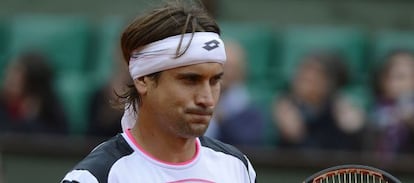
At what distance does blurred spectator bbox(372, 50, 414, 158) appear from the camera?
29.2 ft

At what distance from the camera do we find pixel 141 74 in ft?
16.4

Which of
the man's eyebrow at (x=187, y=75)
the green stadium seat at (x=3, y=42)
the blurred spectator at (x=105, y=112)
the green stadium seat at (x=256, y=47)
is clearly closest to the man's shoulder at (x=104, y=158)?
the man's eyebrow at (x=187, y=75)

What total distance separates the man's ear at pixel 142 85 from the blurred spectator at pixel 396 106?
4.13 meters

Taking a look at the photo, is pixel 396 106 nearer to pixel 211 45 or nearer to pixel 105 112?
pixel 105 112

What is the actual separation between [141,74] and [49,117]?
4362mm

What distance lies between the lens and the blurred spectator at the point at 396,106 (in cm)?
891

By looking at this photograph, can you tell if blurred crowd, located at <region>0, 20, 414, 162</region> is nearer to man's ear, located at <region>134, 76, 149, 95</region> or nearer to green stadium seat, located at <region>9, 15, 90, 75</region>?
green stadium seat, located at <region>9, 15, 90, 75</region>

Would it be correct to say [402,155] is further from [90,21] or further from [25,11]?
[25,11]

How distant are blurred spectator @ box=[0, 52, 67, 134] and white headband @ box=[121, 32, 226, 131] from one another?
429 centimetres

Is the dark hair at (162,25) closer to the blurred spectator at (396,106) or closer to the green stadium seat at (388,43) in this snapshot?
the blurred spectator at (396,106)

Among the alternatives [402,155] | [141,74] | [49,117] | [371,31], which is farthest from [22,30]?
[141,74]

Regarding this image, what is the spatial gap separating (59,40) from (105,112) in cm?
155

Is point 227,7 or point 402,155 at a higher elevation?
point 227,7

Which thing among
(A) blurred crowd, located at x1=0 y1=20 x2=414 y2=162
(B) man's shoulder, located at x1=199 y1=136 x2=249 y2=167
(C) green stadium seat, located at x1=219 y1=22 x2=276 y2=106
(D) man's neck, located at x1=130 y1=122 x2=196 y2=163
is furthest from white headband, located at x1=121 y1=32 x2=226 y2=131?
(C) green stadium seat, located at x1=219 y1=22 x2=276 y2=106
